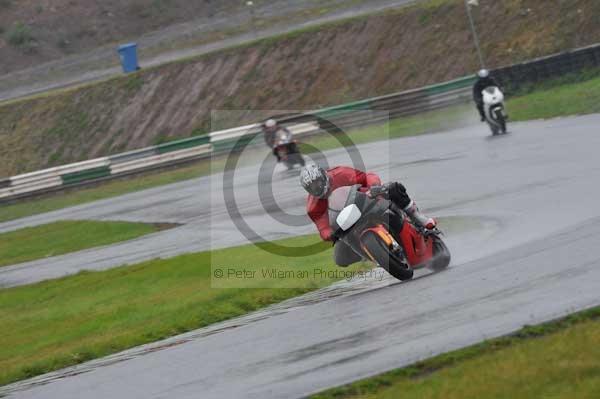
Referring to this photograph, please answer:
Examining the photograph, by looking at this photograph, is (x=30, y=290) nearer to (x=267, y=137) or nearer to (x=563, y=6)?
(x=267, y=137)

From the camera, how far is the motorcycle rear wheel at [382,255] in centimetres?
1073

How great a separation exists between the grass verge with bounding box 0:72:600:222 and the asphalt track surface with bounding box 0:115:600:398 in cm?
1040

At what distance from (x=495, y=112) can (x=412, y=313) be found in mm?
17276

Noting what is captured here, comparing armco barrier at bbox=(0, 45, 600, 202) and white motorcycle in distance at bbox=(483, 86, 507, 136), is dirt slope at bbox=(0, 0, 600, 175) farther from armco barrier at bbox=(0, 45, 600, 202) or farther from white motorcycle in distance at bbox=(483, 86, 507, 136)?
white motorcycle in distance at bbox=(483, 86, 507, 136)

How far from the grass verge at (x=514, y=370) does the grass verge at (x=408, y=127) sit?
1811 cm

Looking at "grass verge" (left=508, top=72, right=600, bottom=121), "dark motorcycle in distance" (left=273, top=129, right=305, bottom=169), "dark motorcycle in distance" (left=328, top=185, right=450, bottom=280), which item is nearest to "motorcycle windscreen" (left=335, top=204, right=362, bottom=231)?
"dark motorcycle in distance" (left=328, top=185, right=450, bottom=280)

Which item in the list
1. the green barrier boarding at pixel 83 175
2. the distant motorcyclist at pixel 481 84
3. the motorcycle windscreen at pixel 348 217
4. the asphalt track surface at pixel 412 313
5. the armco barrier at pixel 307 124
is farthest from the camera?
the green barrier boarding at pixel 83 175

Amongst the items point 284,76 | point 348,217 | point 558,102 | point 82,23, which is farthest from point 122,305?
point 82,23

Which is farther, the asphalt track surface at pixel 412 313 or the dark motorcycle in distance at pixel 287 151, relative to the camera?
the dark motorcycle in distance at pixel 287 151

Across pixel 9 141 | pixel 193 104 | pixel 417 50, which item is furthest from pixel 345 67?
pixel 9 141

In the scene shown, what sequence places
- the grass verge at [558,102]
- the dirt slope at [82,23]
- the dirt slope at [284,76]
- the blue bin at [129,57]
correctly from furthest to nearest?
the dirt slope at [82,23]
the blue bin at [129,57]
the dirt slope at [284,76]
the grass verge at [558,102]

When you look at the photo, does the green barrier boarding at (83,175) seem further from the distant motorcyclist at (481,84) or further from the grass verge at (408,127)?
the distant motorcyclist at (481,84)

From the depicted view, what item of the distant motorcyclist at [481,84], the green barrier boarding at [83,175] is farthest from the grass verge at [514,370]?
the green barrier boarding at [83,175]

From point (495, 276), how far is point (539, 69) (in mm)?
24600
